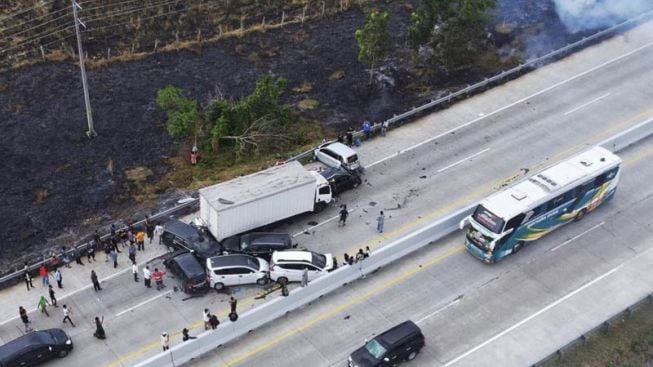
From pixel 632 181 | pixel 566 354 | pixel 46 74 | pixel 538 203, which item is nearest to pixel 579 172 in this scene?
pixel 538 203

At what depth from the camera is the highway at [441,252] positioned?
114ft

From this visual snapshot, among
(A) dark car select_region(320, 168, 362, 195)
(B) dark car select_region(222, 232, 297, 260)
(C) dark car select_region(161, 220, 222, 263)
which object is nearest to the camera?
(C) dark car select_region(161, 220, 222, 263)

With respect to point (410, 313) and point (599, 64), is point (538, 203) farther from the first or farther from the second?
point (599, 64)

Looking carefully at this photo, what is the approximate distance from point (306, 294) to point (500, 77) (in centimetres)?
2537

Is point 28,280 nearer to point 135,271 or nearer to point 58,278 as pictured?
point 58,278

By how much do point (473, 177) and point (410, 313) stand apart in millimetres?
12006

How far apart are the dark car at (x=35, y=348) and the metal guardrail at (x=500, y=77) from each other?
1774cm

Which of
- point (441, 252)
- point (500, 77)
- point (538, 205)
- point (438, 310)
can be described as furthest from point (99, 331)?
point (500, 77)

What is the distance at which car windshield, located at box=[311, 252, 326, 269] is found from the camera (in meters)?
37.3

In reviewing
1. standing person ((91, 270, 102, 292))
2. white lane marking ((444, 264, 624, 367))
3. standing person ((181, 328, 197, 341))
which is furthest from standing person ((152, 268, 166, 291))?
white lane marking ((444, 264, 624, 367))

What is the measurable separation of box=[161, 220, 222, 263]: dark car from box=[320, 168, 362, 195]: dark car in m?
7.91

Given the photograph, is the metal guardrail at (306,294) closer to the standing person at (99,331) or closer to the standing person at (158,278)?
the standing person at (99,331)

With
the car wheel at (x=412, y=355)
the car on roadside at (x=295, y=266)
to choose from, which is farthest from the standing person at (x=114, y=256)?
the car wheel at (x=412, y=355)

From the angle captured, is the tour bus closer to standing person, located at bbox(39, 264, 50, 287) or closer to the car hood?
the car hood
